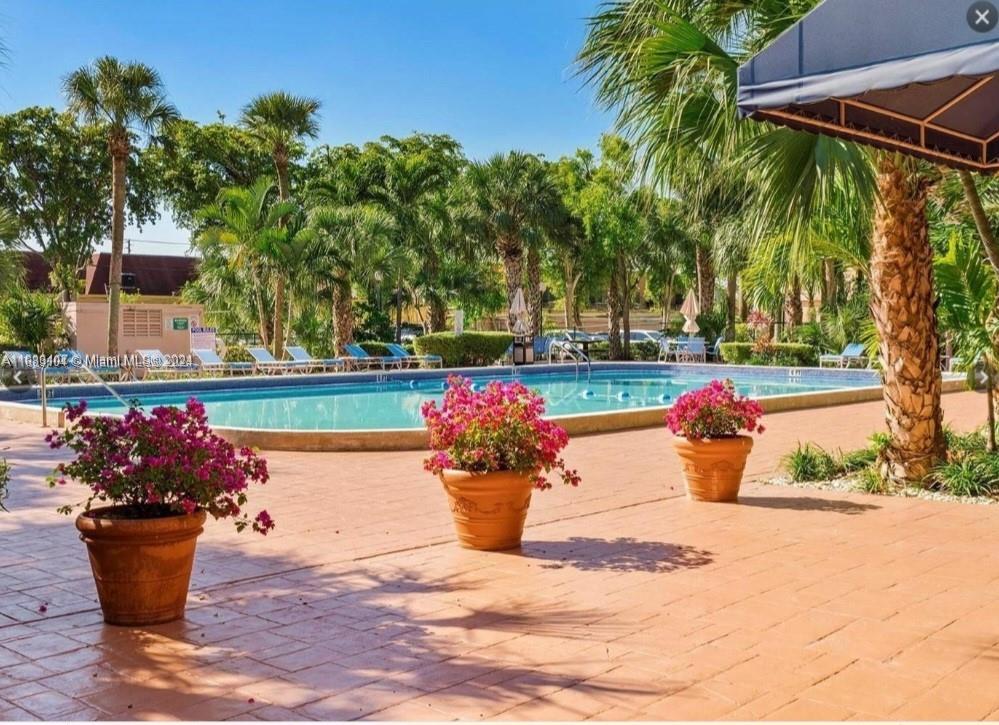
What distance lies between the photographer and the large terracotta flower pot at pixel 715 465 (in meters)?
8.09

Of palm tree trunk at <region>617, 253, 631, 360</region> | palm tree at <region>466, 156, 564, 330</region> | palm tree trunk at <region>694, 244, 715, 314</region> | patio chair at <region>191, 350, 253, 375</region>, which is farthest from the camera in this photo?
palm tree trunk at <region>617, 253, 631, 360</region>

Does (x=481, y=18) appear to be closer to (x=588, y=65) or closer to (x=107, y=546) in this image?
(x=588, y=65)

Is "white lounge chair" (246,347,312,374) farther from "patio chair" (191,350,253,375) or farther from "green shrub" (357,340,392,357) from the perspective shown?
"green shrub" (357,340,392,357)

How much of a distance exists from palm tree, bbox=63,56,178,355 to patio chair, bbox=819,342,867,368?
17.8 m

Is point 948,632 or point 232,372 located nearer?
point 948,632

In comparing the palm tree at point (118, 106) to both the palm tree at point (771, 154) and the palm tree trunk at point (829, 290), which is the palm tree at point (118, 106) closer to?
the palm tree trunk at point (829, 290)

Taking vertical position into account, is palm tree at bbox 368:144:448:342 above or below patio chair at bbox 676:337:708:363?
above

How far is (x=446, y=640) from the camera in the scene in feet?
15.2

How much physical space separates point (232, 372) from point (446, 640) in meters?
20.3

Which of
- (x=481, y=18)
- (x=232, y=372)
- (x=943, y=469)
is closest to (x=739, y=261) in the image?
(x=481, y=18)

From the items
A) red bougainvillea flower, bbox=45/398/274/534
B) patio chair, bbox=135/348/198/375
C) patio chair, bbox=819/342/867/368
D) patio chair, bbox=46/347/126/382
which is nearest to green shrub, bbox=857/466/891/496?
red bougainvillea flower, bbox=45/398/274/534

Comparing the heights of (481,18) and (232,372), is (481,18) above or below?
above

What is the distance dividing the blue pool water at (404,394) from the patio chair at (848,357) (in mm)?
1292

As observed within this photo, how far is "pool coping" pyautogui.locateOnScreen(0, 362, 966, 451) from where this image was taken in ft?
38.7
